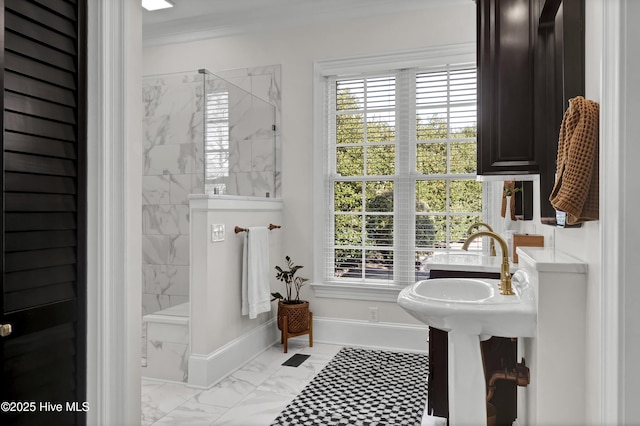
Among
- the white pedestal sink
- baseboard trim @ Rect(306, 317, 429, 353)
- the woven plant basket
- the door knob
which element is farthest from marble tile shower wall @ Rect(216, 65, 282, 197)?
the door knob

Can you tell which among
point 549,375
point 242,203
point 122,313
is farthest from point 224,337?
point 549,375

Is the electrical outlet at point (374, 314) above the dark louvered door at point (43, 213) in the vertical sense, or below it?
below

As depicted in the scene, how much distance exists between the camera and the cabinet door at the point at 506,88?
1954 mm

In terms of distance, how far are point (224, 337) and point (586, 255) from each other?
2.32 meters

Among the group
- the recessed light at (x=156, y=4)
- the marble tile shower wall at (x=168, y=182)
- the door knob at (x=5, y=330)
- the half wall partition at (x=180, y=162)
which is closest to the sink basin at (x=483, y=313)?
the door knob at (x=5, y=330)

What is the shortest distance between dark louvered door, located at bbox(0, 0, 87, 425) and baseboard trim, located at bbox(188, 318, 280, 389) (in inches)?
54.6

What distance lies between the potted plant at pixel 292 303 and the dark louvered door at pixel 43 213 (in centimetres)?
214

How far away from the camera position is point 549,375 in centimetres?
134

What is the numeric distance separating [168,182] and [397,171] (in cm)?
192

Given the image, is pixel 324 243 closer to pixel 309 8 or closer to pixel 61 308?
pixel 309 8

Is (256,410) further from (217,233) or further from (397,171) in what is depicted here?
(397,171)

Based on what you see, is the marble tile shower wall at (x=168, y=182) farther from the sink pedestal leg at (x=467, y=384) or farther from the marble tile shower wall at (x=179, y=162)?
the sink pedestal leg at (x=467, y=384)

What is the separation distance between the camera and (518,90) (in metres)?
1.98

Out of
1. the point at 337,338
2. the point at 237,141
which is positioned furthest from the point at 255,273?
the point at 237,141
